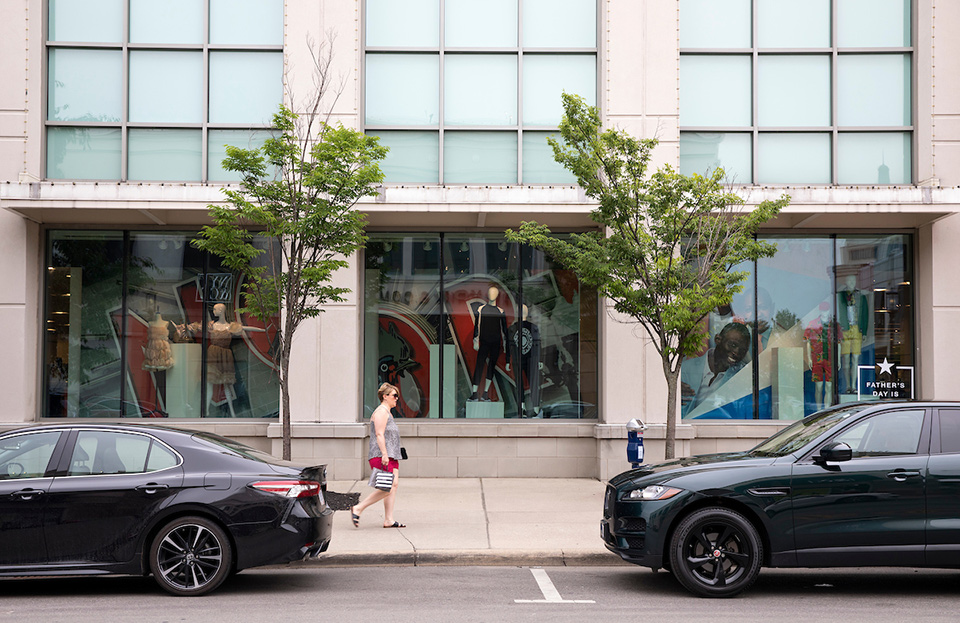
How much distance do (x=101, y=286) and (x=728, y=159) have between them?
1036cm

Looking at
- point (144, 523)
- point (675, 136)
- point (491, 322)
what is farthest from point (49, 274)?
point (675, 136)

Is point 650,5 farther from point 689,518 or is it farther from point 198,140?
point 689,518

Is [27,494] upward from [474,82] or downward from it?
downward

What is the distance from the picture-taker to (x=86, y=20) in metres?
13.8

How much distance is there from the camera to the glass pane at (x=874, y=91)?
13914 mm

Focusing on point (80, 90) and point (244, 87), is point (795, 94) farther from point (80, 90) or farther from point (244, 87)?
point (80, 90)

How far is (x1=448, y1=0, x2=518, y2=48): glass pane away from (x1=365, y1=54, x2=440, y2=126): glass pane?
68 centimetres

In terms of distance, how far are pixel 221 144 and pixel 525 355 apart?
595cm

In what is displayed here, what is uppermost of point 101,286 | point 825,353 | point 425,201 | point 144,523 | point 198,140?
point 198,140

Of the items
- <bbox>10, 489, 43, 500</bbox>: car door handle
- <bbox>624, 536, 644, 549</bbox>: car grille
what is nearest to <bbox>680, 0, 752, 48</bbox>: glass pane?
<bbox>624, 536, 644, 549</bbox>: car grille

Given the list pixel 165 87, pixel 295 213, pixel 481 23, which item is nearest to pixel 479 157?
pixel 481 23

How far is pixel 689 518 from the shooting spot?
7105mm

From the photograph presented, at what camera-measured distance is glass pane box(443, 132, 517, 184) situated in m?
13.8

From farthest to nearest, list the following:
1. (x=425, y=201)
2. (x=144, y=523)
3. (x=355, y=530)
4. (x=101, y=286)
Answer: (x=101, y=286)
(x=425, y=201)
(x=355, y=530)
(x=144, y=523)
